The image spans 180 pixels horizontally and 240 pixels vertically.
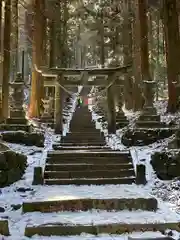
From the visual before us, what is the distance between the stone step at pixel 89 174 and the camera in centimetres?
1016

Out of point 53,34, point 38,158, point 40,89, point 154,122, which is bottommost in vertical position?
point 38,158

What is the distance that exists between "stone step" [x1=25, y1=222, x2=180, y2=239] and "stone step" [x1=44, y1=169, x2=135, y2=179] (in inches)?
135

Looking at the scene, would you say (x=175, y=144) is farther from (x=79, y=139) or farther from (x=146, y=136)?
(x=79, y=139)

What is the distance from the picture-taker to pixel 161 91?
34.4m

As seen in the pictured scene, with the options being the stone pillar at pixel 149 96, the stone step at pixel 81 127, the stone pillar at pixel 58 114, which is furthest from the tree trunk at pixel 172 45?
the stone pillar at pixel 58 114

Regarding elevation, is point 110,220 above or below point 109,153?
below

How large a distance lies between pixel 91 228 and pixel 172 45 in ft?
40.0

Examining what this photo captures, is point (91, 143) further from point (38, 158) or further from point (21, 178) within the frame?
point (21, 178)

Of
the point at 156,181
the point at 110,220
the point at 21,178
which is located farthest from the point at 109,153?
the point at 110,220

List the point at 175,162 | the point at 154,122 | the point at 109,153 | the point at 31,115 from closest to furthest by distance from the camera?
the point at 175,162 < the point at 109,153 < the point at 154,122 < the point at 31,115

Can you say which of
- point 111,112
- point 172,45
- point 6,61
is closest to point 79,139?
point 111,112

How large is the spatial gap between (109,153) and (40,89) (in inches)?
335

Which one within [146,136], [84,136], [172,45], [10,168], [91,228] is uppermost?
[172,45]

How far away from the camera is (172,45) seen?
54.6 feet
